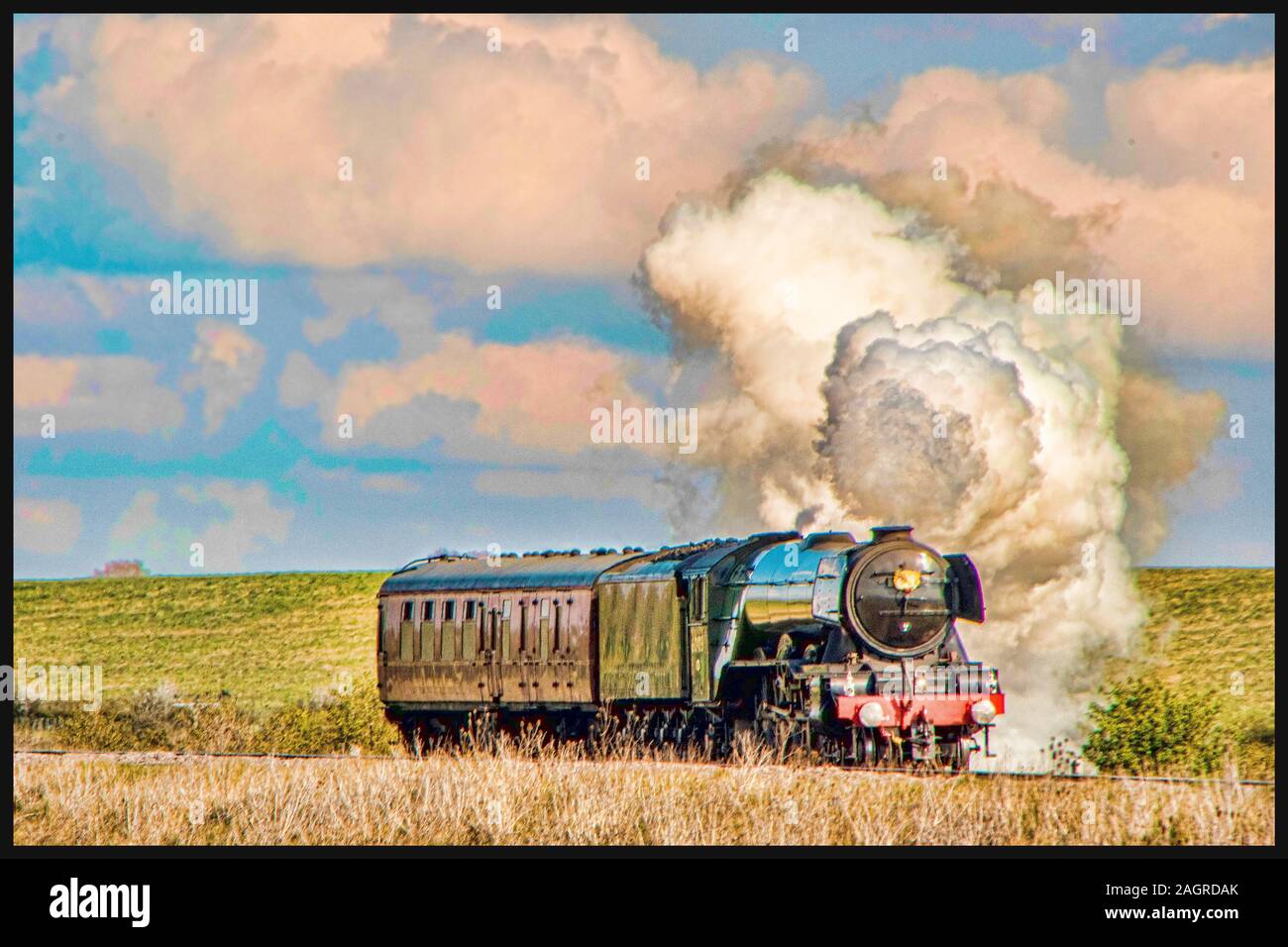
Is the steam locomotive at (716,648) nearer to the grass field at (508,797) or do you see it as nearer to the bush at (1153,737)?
the grass field at (508,797)

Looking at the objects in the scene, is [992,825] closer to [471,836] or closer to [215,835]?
[471,836]

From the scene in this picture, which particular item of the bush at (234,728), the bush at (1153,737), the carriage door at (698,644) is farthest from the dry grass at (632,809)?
the bush at (234,728)

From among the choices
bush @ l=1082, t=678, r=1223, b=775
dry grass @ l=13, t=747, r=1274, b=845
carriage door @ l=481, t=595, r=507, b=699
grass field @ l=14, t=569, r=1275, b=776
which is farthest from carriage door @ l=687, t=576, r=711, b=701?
grass field @ l=14, t=569, r=1275, b=776

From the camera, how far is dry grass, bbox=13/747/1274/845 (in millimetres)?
20891

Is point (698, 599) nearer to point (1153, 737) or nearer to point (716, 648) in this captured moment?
point (716, 648)

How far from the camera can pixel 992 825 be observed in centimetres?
2103

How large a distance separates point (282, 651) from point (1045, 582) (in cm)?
2887

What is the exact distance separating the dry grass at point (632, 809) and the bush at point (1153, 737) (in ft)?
13.9

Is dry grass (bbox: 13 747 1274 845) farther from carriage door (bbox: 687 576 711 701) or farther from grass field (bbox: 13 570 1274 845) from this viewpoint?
carriage door (bbox: 687 576 711 701)

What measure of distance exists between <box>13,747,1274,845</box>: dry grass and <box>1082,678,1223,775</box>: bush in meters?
4.25

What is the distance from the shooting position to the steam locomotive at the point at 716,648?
26.9m

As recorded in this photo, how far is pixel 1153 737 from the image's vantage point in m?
27.8

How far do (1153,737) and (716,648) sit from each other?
5987 millimetres

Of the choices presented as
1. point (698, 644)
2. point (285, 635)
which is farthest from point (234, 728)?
point (285, 635)
